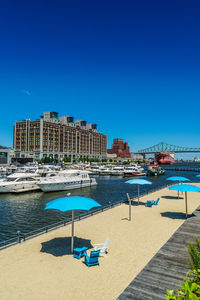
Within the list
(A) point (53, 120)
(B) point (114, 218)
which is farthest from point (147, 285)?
(A) point (53, 120)

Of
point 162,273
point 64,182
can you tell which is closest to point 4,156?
point 64,182

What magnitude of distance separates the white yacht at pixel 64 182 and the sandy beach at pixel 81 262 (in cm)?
2382

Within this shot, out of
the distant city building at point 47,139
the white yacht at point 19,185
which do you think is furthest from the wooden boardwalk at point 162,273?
the distant city building at point 47,139

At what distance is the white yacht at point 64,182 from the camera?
130 feet

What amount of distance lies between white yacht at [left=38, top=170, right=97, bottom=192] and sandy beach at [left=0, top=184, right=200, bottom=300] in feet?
78.1

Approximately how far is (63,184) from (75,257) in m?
32.2

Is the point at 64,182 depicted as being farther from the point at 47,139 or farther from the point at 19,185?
the point at 47,139

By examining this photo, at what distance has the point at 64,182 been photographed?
1663 inches

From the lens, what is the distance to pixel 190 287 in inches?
138

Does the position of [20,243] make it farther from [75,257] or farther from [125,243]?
[125,243]

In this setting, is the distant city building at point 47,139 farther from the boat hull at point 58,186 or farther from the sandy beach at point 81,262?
the sandy beach at point 81,262

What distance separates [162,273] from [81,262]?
3.79m

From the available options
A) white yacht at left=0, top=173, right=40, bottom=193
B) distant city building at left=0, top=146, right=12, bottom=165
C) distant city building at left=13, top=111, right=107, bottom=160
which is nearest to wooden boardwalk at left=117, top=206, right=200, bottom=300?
white yacht at left=0, top=173, right=40, bottom=193

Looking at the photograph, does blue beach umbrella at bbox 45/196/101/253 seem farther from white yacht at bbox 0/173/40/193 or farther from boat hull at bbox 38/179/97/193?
white yacht at bbox 0/173/40/193
